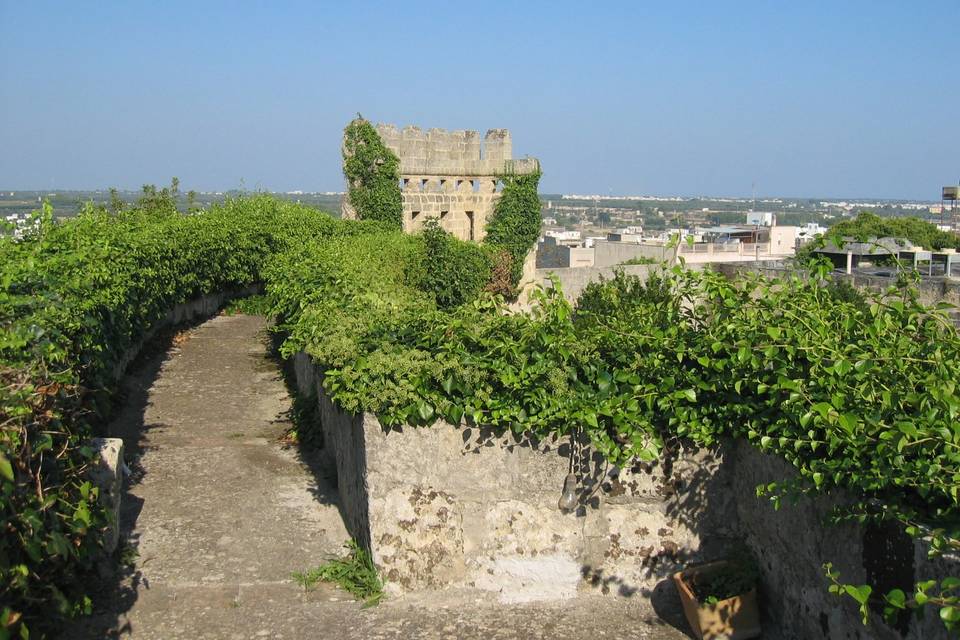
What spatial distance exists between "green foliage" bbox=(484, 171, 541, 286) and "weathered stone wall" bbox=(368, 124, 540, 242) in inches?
8.7

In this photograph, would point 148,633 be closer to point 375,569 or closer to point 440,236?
point 375,569

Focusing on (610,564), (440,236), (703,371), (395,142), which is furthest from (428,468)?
(395,142)

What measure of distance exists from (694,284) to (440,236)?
457 inches

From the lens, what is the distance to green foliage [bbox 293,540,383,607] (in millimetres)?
5773

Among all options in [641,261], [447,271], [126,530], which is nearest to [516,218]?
[641,261]

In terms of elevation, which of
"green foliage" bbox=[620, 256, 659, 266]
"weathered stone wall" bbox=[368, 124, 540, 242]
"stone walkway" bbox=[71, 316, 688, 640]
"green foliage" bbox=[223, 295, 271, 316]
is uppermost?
"weathered stone wall" bbox=[368, 124, 540, 242]

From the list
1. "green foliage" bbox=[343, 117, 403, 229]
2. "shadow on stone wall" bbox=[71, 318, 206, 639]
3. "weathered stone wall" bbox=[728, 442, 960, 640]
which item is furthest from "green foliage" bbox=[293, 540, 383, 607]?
"green foliage" bbox=[343, 117, 403, 229]

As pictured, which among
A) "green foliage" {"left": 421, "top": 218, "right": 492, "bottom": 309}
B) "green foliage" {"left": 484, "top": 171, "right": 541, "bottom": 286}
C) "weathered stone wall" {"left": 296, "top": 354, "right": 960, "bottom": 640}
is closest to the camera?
"weathered stone wall" {"left": 296, "top": 354, "right": 960, "bottom": 640}

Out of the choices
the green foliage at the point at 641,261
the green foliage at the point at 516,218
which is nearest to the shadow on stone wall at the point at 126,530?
the green foliage at the point at 641,261

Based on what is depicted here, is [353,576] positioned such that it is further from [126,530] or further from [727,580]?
[727,580]

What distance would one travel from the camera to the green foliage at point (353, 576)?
5.77 metres

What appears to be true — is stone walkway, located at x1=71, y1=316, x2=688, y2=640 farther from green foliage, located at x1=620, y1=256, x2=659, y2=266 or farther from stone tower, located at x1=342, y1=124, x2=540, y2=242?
stone tower, located at x1=342, y1=124, x2=540, y2=242

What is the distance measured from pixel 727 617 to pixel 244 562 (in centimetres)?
317

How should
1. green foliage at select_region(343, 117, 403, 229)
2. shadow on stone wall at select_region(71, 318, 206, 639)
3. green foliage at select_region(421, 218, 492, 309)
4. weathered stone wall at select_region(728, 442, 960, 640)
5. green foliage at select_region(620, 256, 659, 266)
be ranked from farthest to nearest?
1. green foliage at select_region(343, 117, 403, 229)
2. green foliage at select_region(421, 218, 492, 309)
3. green foliage at select_region(620, 256, 659, 266)
4. shadow on stone wall at select_region(71, 318, 206, 639)
5. weathered stone wall at select_region(728, 442, 960, 640)
